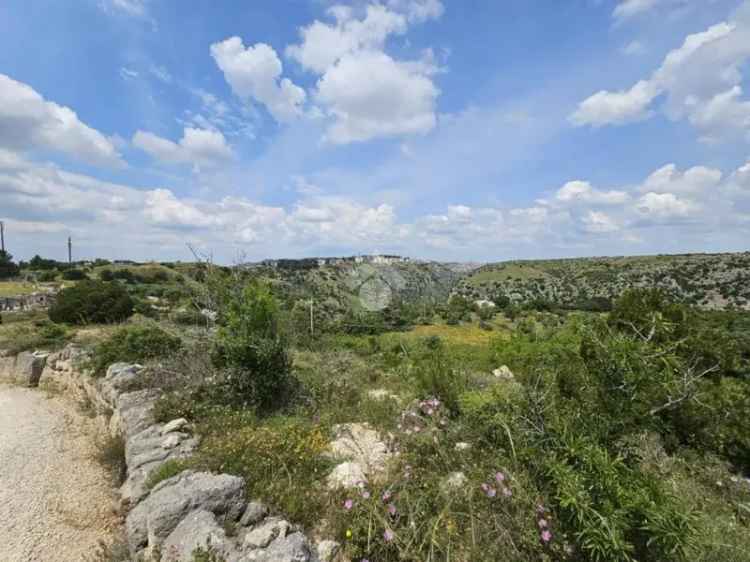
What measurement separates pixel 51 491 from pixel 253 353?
105 inches

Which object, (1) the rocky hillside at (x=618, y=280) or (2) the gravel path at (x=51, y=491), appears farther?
(1) the rocky hillside at (x=618, y=280)

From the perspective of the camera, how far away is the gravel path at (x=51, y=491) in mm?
3301

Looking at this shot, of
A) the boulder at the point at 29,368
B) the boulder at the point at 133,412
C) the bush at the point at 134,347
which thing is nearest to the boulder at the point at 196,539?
the boulder at the point at 133,412

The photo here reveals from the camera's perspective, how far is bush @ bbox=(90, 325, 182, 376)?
7121 mm

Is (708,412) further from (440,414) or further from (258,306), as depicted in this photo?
(258,306)

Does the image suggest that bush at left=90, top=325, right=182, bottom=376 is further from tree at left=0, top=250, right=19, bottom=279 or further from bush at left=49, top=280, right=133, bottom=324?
tree at left=0, top=250, right=19, bottom=279

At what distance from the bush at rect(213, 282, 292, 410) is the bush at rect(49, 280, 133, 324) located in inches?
455

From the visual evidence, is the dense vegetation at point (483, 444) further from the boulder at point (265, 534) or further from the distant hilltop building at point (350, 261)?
the distant hilltop building at point (350, 261)

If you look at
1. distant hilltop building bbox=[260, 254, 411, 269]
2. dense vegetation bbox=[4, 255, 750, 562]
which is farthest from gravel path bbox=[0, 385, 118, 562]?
distant hilltop building bbox=[260, 254, 411, 269]

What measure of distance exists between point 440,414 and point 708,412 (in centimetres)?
542

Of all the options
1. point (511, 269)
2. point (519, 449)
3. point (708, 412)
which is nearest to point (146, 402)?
point (519, 449)

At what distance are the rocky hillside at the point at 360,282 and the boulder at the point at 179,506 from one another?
6.97 meters

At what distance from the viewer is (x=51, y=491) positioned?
13.5 feet

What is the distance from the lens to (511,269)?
7700cm
